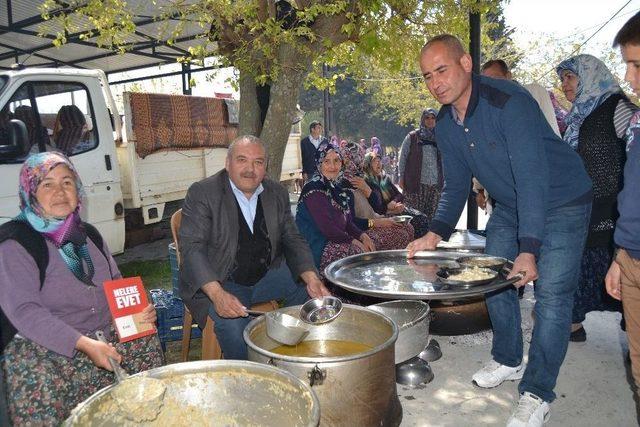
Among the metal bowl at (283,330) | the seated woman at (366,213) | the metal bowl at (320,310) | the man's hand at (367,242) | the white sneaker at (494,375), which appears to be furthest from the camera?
the seated woman at (366,213)

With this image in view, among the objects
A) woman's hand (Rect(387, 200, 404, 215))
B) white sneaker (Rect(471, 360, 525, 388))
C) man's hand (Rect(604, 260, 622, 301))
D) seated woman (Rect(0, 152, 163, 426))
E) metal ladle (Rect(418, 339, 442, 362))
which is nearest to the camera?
seated woman (Rect(0, 152, 163, 426))

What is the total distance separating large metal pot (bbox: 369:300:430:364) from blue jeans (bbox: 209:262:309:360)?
568 millimetres

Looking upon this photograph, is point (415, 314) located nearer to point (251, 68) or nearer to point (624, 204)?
point (624, 204)

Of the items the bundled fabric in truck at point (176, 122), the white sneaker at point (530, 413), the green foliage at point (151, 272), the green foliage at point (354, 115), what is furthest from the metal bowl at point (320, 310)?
the green foliage at point (354, 115)

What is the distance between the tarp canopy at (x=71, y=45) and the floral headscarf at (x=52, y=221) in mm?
6795

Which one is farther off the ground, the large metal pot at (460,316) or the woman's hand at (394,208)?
the woman's hand at (394,208)

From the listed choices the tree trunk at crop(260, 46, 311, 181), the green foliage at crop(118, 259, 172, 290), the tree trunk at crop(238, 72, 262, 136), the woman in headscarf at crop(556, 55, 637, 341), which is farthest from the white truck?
the woman in headscarf at crop(556, 55, 637, 341)

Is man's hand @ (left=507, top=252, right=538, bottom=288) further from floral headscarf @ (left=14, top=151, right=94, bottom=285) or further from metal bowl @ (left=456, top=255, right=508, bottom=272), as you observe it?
floral headscarf @ (left=14, top=151, right=94, bottom=285)

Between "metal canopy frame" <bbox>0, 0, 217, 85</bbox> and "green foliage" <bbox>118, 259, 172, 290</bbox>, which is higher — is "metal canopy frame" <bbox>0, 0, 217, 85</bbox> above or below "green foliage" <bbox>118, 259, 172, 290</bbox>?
above

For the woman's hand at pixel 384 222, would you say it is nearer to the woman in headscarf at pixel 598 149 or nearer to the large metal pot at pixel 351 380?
the woman in headscarf at pixel 598 149

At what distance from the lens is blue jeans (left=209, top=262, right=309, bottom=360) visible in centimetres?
276

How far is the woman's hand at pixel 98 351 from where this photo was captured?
2.09m

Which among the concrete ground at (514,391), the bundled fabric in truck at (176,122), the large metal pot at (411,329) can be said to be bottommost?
the concrete ground at (514,391)

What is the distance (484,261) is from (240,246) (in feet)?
4.75
